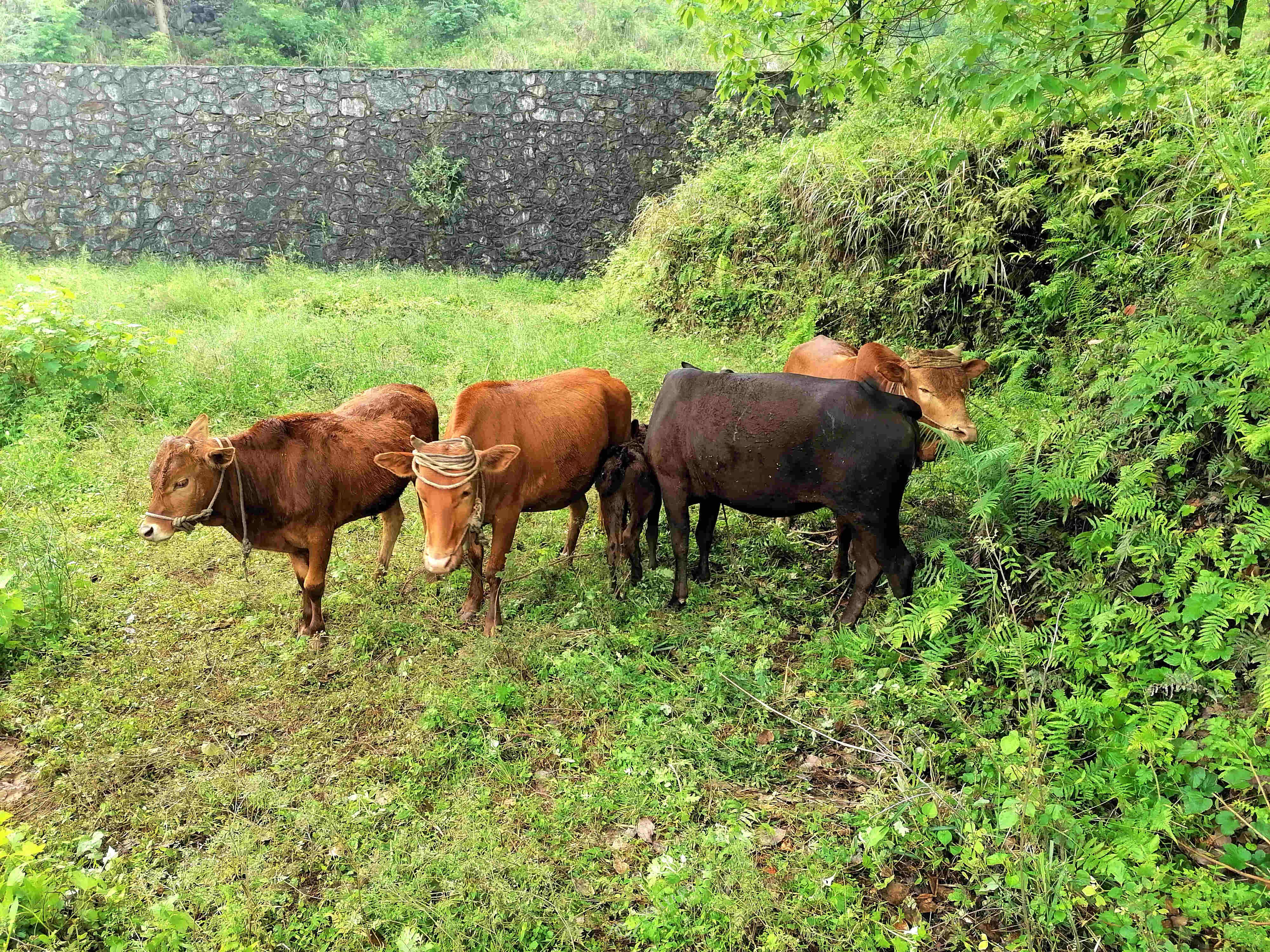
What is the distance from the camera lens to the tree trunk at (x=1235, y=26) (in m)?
7.74

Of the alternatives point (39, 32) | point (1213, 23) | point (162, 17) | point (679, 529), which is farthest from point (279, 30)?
point (679, 529)

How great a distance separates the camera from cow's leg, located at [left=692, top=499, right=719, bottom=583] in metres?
5.57

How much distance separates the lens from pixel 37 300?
835 centimetres

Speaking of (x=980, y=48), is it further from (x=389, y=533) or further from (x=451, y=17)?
(x=451, y=17)

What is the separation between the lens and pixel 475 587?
205 inches

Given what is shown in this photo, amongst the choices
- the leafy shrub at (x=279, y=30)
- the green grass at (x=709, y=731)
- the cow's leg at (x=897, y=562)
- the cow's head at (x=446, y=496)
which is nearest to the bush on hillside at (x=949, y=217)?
the green grass at (x=709, y=731)

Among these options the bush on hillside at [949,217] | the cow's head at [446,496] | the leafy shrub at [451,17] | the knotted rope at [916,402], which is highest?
the leafy shrub at [451,17]

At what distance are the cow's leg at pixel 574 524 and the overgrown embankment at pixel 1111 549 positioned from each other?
2329 millimetres

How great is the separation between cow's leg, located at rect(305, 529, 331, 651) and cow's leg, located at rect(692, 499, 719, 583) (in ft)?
8.31

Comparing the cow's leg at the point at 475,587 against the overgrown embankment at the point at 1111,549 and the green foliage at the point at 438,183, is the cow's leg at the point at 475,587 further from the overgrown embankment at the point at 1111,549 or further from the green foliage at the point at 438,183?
the green foliage at the point at 438,183

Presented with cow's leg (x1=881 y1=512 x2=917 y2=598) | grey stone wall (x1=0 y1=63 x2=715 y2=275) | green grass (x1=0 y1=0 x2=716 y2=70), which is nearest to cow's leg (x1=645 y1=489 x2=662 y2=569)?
cow's leg (x1=881 y1=512 x2=917 y2=598)

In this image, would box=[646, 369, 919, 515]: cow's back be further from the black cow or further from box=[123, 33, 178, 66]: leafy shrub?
box=[123, 33, 178, 66]: leafy shrub

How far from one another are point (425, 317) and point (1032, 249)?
829cm

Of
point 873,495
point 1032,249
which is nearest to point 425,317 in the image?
point 1032,249
